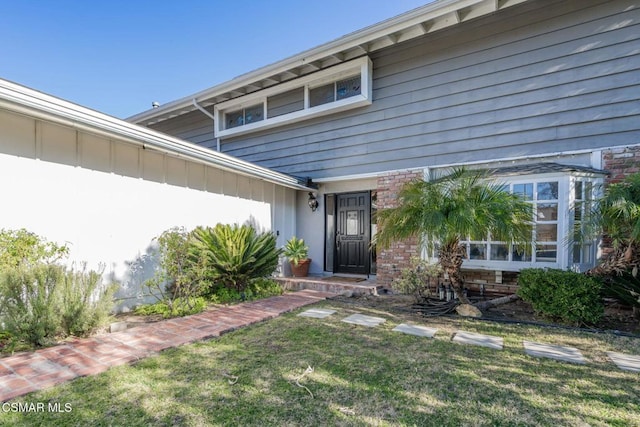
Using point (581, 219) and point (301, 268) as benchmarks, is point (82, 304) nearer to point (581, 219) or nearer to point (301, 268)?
point (301, 268)

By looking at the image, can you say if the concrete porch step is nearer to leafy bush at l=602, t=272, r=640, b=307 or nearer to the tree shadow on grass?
A: the tree shadow on grass

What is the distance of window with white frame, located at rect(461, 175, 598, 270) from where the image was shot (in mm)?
4871

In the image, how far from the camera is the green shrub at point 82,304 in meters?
3.63

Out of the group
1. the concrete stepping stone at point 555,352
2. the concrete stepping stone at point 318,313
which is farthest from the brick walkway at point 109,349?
the concrete stepping stone at point 555,352

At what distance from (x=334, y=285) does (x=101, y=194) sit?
4.53 metres

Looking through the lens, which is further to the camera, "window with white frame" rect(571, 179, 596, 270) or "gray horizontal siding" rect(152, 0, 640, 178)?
"gray horizontal siding" rect(152, 0, 640, 178)

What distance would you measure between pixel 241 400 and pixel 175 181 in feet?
A: 15.1

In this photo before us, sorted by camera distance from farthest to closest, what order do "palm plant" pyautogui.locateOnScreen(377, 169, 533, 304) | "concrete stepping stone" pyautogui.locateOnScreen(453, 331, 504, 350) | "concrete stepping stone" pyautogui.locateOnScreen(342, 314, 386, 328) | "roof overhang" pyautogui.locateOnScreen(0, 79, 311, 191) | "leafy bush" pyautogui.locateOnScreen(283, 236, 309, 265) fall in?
"leafy bush" pyautogui.locateOnScreen(283, 236, 309, 265), "concrete stepping stone" pyautogui.locateOnScreen(342, 314, 386, 328), "palm plant" pyautogui.locateOnScreen(377, 169, 533, 304), "concrete stepping stone" pyautogui.locateOnScreen(453, 331, 504, 350), "roof overhang" pyautogui.locateOnScreen(0, 79, 311, 191)

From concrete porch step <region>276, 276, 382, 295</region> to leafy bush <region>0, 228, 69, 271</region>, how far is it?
434 centimetres

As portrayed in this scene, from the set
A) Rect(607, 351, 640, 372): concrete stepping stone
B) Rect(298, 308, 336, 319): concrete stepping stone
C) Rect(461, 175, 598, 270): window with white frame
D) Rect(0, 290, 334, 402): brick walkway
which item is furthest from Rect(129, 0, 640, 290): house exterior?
Rect(0, 290, 334, 402): brick walkway

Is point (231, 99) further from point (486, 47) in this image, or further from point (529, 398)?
point (529, 398)

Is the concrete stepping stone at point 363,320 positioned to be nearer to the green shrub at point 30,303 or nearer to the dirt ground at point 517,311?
the dirt ground at point 517,311

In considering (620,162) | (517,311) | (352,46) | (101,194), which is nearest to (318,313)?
(517,311)

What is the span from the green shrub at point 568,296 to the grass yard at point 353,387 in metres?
0.45
